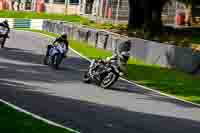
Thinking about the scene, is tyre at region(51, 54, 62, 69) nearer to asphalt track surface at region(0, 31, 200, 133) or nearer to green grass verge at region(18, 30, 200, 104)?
asphalt track surface at region(0, 31, 200, 133)

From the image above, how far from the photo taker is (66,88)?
20297 millimetres

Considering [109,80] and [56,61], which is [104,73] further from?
[56,61]

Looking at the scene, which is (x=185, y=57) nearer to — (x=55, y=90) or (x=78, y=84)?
(x=78, y=84)

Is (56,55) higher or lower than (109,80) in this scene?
higher

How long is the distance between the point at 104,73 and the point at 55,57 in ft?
16.3

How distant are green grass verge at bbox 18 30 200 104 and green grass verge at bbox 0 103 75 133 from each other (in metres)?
8.95

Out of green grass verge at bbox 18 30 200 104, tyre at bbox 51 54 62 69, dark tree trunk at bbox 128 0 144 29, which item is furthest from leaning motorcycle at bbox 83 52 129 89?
dark tree trunk at bbox 128 0 144 29

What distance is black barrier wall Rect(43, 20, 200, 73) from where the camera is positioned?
2875 cm

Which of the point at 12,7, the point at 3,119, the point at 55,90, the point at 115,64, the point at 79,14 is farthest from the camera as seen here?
the point at 12,7

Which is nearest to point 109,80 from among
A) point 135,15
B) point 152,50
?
point 152,50

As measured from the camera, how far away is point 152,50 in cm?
3222

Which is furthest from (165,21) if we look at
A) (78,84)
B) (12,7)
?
(78,84)

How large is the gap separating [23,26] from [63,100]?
143 ft

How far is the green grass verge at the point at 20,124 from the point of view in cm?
1151
